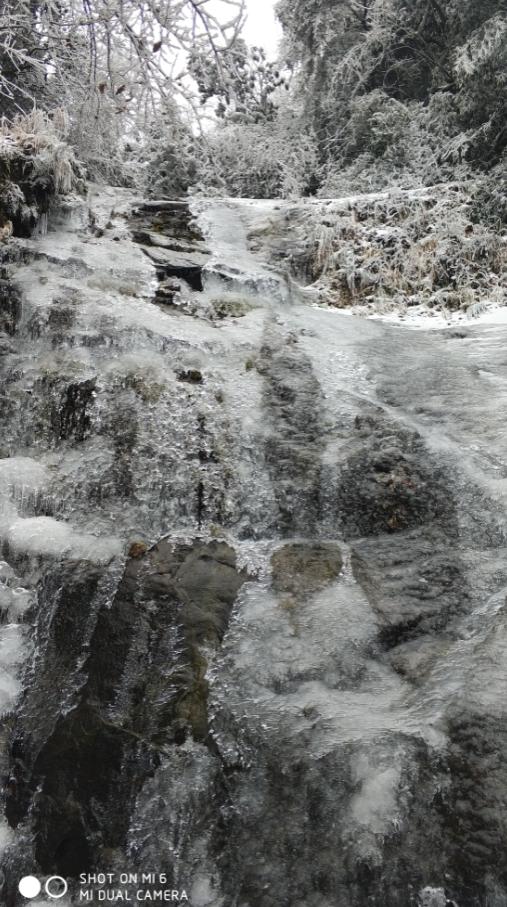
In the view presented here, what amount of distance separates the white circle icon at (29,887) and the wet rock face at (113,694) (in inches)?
2.6

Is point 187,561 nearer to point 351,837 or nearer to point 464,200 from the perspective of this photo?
point 351,837

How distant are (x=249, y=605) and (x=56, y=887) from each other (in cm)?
163

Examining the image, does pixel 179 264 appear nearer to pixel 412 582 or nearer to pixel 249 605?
pixel 249 605

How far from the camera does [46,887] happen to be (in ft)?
9.38

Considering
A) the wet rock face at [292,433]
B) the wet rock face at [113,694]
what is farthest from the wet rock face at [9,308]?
the wet rock face at [113,694]

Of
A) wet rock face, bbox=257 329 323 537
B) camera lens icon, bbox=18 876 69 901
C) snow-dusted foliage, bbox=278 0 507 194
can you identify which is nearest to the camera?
camera lens icon, bbox=18 876 69 901

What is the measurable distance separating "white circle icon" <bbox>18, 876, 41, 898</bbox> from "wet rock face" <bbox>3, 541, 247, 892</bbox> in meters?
0.07

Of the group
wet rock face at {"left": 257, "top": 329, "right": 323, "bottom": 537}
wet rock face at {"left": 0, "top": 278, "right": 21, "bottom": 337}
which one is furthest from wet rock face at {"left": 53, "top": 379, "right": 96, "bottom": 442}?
wet rock face at {"left": 257, "top": 329, "right": 323, "bottom": 537}

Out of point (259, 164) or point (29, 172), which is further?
point (259, 164)

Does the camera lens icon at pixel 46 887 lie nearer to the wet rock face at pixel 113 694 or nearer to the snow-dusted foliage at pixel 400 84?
the wet rock face at pixel 113 694

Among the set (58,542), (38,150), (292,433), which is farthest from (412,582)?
(38,150)

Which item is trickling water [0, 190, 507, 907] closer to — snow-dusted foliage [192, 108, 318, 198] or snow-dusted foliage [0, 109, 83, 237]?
snow-dusted foliage [0, 109, 83, 237]

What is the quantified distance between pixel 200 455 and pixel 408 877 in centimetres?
290

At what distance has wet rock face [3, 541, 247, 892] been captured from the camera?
3.00 m
